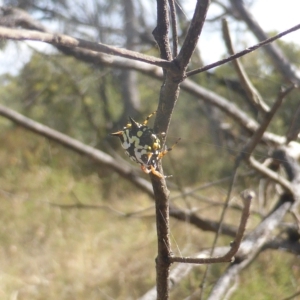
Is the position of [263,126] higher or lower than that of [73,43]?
higher

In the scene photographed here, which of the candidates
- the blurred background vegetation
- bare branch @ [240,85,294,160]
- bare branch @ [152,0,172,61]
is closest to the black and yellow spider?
bare branch @ [152,0,172,61]

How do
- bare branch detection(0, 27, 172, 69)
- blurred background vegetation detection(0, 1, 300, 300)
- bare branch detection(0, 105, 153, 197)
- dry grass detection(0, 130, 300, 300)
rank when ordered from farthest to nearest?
blurred background vegetation detection(0, 1, 300, 300), dry grass detection(0, 130, 300, 300), bare branch detection(0, 105, 153, 197), bare branch detection(0, 27, 172, 69)

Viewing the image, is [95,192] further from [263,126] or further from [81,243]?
[263,126]

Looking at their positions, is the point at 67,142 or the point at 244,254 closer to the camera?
the point at 244,254

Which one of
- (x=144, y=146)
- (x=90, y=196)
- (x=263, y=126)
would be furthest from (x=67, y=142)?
(x=90, y=196)

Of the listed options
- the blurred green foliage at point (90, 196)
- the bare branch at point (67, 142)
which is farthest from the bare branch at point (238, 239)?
the bare branch at point (67, 142)

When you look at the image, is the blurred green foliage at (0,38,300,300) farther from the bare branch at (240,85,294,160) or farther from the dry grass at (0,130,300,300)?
the bare branch at (240,85,294,160)

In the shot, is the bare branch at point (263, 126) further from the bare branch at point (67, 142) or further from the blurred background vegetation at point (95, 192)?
the bare branch at point (67, 142)
